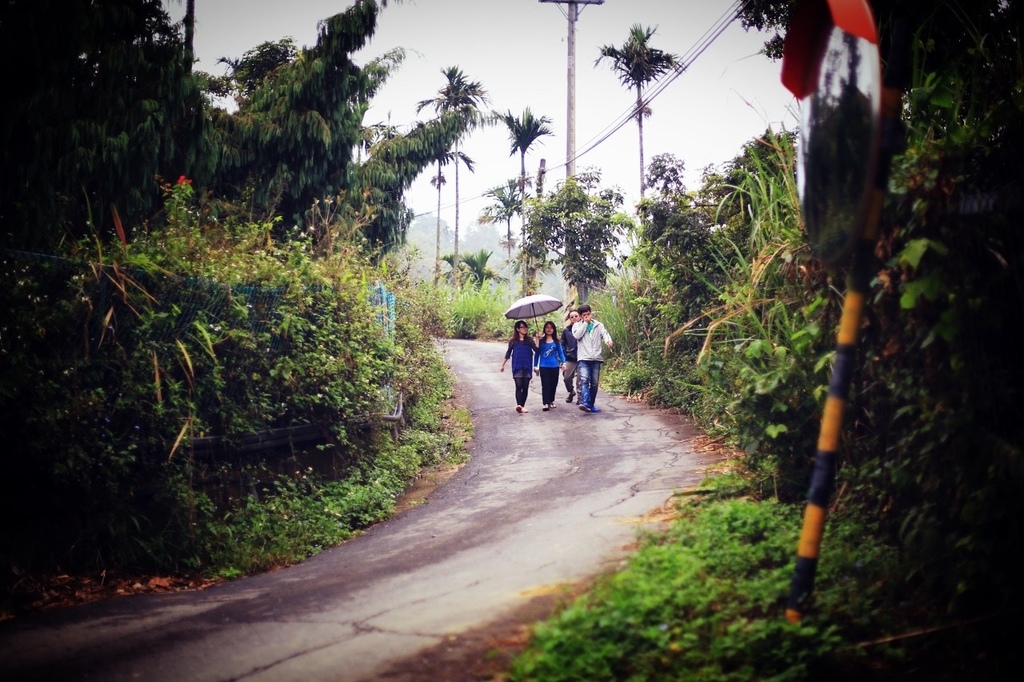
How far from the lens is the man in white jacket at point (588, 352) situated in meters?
13.7

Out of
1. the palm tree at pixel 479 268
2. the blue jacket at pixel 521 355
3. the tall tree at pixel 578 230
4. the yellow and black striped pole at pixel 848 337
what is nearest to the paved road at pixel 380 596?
the yellow and black striped pole at pixel 848 337

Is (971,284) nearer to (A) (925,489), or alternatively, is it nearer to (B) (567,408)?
(A) (925,489)

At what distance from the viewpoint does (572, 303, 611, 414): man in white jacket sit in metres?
13.7

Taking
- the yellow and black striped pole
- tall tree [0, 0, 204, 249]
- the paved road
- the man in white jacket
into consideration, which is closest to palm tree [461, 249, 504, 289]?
the man in white jacket

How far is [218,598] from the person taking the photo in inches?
244

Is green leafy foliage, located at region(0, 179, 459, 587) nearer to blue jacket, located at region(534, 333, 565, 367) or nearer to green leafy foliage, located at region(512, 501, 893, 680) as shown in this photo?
green leafy foliage, located at region(512, 501, 893, 680)

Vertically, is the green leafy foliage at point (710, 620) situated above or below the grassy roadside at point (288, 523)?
above

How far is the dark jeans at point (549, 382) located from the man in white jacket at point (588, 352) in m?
0.48

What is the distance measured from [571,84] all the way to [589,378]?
1306cm

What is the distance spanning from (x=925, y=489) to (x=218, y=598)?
517cm

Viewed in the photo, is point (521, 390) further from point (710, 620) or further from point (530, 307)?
point (710, 620)

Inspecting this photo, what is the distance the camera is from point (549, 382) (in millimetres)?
14297

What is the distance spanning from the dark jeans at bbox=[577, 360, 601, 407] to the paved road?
13.1 ft

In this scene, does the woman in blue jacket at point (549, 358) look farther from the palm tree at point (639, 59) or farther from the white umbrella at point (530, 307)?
the palm tree at point (639, 59)
